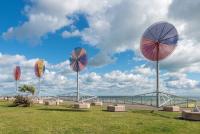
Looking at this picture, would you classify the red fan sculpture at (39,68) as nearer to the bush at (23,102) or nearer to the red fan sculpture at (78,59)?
the red fan sculpture at (78,59)

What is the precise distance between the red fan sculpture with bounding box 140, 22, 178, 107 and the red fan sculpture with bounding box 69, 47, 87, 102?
11.6 metres

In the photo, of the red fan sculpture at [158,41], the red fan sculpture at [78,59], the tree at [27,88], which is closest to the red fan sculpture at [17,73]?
the tree at [27,88]

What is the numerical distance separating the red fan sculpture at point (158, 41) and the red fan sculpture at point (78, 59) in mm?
11625

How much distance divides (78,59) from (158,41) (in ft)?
49.1

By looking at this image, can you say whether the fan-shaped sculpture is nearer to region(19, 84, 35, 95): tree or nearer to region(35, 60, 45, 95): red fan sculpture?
region(35, 60, 45, 95): red fan sculpture

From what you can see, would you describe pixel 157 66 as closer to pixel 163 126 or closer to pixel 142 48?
pixel 142 48

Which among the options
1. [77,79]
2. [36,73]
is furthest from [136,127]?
[36,73]

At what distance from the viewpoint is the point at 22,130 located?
1864 centimetres

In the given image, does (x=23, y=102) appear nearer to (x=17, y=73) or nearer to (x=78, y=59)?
(x=78, y=59)

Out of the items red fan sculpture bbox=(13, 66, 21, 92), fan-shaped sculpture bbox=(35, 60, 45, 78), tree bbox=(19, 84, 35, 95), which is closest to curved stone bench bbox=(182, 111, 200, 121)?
fan-shaped sculpture bbox=(35, 60, 45, 78)

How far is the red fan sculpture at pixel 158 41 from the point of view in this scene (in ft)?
122

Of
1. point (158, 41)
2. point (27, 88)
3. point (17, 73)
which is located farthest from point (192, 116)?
point (17, 73)

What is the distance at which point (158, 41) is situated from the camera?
38875 mm

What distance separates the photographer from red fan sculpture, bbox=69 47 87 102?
48750mm
